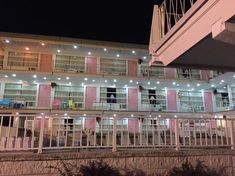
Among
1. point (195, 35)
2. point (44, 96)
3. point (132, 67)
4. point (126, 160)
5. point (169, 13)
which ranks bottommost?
point (126, 160)

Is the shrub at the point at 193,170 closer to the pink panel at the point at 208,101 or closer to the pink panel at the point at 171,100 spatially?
the pink panel at the point at 171,100

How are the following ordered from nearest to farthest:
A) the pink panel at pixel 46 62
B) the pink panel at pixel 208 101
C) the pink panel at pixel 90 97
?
the pink panel at pixel 46 62 < the pink panel at pixel 90 97 < the pink panel at pixel 208 101

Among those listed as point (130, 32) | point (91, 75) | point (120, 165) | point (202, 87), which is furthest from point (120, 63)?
point (120, 165)

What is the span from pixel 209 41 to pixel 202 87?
22.7 m

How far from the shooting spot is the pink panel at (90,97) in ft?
72.0

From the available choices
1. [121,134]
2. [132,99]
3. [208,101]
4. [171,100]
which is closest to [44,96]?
[132,99]

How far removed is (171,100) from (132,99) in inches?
174

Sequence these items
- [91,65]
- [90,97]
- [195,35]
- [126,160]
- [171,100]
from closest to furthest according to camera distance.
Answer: [195,35] → [126,160] → [90,97] → [91,65] → [171,100]

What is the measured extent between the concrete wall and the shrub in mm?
201

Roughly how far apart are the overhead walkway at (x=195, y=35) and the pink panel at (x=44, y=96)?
17.5 m

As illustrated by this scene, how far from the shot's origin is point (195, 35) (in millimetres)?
3627

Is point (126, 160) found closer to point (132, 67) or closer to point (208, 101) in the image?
point (132, 67)

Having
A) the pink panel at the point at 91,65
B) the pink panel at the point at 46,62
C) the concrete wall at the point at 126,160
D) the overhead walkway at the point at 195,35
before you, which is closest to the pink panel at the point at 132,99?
the pink panel at the point at 91,65

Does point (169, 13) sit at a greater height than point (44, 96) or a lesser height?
lesser
